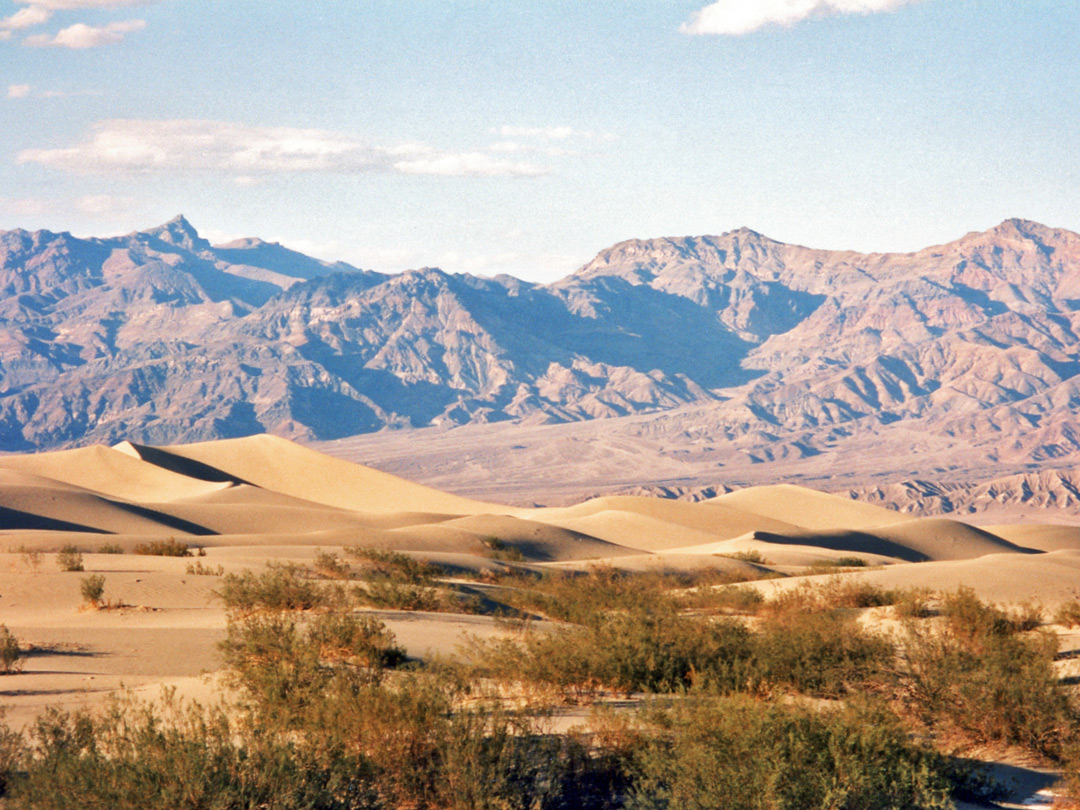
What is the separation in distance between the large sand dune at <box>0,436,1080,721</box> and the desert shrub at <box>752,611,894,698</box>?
4.33 m

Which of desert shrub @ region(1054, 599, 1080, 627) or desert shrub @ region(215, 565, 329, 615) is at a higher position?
desert shrub @ region(215, 565, 329, 615)

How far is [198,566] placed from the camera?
68.9 feet

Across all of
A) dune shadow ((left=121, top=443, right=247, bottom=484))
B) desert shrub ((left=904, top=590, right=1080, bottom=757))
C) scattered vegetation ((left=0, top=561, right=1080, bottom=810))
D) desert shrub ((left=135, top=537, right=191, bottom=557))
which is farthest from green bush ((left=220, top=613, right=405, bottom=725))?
dune shadow ((left=121, top=443, right=247, bottom=484))

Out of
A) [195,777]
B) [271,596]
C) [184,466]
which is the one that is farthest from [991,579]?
[184,466]

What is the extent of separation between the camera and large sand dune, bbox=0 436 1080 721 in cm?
1409

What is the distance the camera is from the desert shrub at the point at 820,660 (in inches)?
430

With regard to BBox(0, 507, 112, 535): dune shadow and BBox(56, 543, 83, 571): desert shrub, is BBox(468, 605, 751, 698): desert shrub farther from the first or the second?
BBox(0, 507, 112, 535): dune shadow

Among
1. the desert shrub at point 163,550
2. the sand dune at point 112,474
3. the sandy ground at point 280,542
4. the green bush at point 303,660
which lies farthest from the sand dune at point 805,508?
the green bush at point 303,660

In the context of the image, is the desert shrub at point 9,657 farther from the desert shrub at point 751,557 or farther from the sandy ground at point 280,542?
the desert shrub at point 751,557

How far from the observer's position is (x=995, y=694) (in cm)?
951

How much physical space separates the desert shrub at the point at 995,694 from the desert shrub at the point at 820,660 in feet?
1.39

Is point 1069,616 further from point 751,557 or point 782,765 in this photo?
point 751,557

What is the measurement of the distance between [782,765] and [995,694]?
3.68m

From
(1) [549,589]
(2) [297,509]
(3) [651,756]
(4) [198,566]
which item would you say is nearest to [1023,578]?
(1) [549,589]
